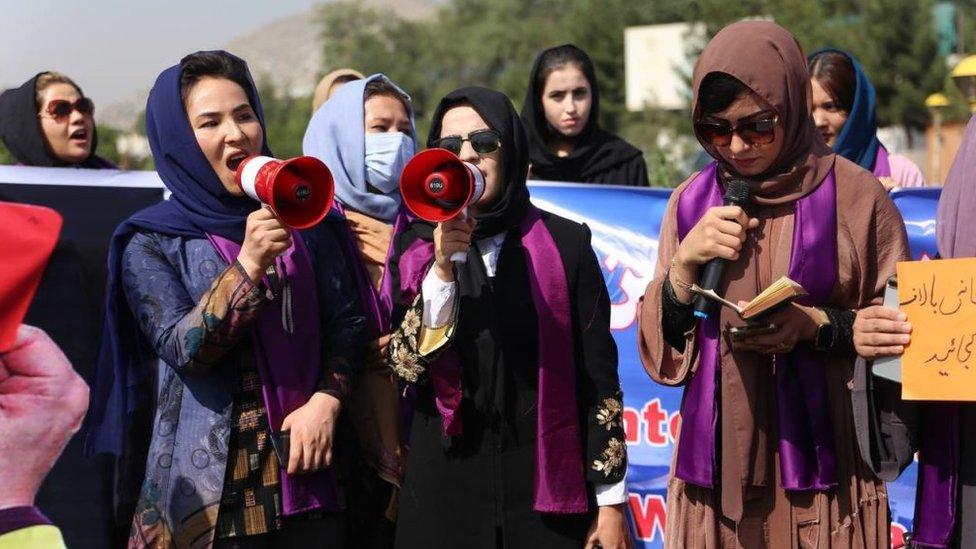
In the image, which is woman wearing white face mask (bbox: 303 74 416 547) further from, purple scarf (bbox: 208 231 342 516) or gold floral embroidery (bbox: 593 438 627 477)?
gold floral embroidery (bbox: 593 438 627 477)

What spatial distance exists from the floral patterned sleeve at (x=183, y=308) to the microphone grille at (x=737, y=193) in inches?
45.2

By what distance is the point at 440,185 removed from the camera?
328 centimetres

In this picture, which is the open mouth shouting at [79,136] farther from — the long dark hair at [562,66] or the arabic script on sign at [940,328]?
the arabic script on sign at [940,328]

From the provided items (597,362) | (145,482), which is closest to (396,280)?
(597,362)

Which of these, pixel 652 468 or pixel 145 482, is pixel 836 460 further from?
pixel 652 468

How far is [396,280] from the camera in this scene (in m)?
3.72

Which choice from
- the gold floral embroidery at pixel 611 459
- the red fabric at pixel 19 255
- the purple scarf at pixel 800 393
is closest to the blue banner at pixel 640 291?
the gold floral embroidery at pixel 611 459

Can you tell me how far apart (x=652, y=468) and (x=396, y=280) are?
201 centimetres

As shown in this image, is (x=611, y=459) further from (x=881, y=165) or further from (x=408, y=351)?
(x=881, y=165)

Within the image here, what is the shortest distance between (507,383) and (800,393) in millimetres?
746

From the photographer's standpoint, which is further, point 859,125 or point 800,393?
point 859,125

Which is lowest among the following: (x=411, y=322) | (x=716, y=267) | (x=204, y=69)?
(x=411, y=322)

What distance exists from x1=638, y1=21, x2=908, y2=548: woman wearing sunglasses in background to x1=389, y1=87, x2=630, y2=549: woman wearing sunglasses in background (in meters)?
0.28

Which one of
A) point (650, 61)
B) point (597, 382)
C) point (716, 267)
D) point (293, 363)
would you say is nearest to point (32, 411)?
point (293, 363)
